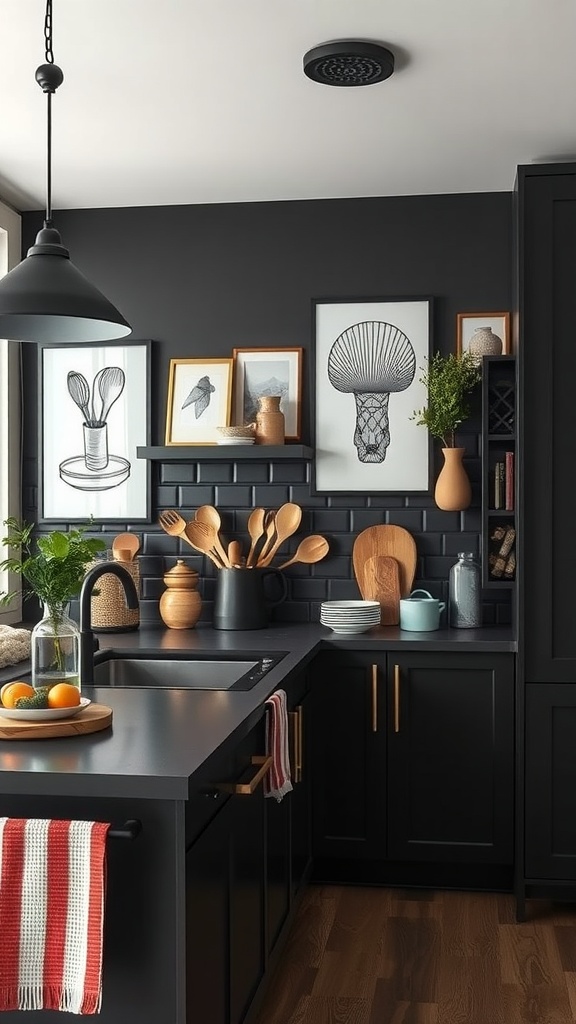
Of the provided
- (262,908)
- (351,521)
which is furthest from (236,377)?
(262,908)

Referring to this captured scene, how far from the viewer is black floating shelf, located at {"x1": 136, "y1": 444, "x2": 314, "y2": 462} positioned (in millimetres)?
4094

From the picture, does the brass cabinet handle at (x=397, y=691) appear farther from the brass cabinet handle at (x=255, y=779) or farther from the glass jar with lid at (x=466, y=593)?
the brass cabinet handle at (x=255, y=779)

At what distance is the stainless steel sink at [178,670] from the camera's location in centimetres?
359

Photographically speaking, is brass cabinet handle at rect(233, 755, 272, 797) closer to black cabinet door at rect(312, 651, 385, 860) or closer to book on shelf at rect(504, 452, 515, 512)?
black cabinet door at rect(312, 651, 385, 860)

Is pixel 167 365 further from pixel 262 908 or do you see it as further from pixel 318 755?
pixel 262 908

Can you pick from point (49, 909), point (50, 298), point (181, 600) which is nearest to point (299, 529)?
point (181, 600)

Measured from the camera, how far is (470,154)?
12.5 ft

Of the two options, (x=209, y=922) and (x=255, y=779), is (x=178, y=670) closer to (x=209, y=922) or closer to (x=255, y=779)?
(x=255, y=779)

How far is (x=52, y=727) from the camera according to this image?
7.43 feet

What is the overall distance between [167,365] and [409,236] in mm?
1101

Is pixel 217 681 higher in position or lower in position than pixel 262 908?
higher

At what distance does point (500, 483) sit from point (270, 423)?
913mm

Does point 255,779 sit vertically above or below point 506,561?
below

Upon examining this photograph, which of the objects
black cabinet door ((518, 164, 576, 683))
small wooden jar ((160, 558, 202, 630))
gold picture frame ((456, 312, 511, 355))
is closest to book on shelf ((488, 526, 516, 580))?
black cabinet door ((518, 164, 576, 683))
